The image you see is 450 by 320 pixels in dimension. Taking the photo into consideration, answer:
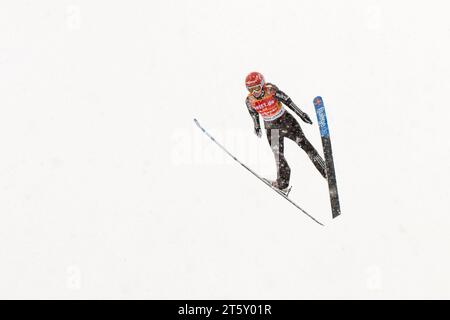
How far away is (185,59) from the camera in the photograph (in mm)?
9828

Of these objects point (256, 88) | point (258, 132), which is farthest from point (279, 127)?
point (256, 88)

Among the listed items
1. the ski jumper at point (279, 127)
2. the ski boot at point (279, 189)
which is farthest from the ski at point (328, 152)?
the ski boot at point (279, 189)

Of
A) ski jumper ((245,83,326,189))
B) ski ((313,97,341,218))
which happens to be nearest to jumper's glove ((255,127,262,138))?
ski jumper ((245,83,326,189))

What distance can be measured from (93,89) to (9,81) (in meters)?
1.69

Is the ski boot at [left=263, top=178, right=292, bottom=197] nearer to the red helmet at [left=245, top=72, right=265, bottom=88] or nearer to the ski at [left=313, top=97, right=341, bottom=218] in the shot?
the ski at [left=313, top=97, right=341, bottom=218]

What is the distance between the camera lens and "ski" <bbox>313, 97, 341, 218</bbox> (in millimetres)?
6391

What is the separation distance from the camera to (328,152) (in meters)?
6.44

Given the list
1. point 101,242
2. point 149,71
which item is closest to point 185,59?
point 149,71

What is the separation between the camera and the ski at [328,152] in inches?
252

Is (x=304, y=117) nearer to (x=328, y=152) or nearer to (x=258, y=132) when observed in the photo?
(x=328, y=152)

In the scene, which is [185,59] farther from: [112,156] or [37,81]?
[37,81]

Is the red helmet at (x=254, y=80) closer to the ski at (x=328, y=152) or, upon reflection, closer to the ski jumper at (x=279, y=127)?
the ski jumper at (x=279, y=127)

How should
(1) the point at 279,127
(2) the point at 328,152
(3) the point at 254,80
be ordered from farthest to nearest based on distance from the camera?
(1) the point at 279,127, (2) the point at 328,152, (3) the point at 254,80

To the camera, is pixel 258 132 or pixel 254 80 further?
pixel 258 132
